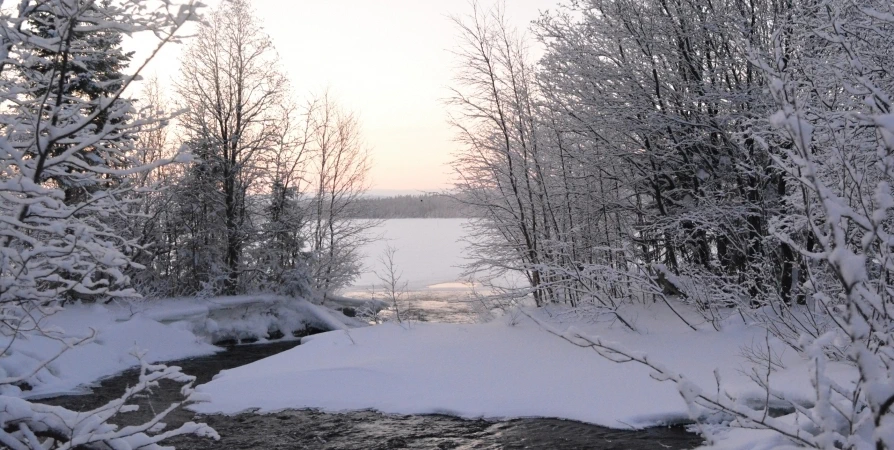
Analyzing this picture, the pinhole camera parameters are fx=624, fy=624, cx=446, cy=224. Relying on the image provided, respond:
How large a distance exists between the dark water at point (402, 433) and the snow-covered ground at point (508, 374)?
28 centimetres

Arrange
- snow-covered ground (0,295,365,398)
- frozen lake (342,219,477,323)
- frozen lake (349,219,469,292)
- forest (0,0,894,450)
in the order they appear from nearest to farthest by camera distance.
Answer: forest (0,0,894,450)
snow-covered ground (0,295,365,398)
frozen lake (342,219,477,323)
frozen lake (349,219,469,292)

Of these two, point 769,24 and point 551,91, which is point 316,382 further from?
point 769,24

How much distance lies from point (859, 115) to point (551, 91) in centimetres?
1185

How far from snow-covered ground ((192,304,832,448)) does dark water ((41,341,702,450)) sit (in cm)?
28

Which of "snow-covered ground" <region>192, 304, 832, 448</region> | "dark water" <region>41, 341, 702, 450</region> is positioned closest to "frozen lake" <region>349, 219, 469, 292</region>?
"snow-covered ground" <region>192, 304, 832, 448</region>

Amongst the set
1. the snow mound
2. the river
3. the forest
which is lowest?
the river

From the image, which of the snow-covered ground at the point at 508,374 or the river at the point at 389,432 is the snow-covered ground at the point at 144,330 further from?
the snow-covered ground at the point at 508,374

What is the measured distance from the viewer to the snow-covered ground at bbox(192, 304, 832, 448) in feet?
29.0

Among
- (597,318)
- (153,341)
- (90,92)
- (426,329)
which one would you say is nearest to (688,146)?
(597,318)

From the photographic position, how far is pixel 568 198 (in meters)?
15.3

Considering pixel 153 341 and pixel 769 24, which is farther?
pixel 153 341

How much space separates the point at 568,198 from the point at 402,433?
834 centimetres

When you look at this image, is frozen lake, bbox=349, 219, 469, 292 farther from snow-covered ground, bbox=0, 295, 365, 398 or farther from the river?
the river

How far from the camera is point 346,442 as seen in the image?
831cm
